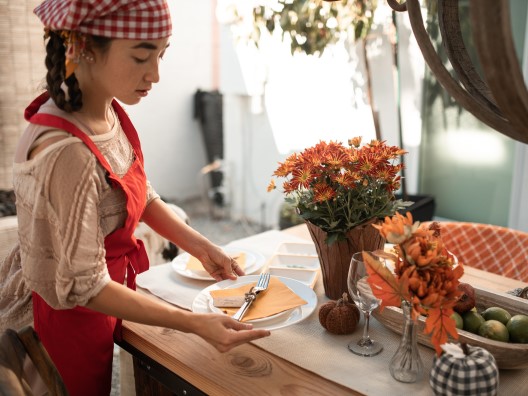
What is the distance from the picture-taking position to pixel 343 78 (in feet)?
11.9

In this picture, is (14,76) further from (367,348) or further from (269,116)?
(367,348)

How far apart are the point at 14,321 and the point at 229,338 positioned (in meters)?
0.58

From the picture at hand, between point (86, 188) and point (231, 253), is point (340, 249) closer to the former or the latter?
point (231, 253)

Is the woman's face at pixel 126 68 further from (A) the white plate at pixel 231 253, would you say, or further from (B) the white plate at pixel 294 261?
(B) the white plate at pixel 294 261

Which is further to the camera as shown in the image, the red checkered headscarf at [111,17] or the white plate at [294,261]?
the white plate at [294,261]

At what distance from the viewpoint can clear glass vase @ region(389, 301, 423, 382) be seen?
1069 millimetres

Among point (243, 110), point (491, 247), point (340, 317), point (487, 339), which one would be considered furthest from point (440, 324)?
point (243, 110)

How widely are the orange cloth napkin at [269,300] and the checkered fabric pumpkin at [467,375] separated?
1.32ft

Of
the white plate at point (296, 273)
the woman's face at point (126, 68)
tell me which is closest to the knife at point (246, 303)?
the white plate at point (296, 273)

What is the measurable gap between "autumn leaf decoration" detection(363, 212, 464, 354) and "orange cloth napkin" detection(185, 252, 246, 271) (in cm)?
65

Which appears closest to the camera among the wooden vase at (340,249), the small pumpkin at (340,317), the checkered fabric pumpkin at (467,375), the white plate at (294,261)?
the checkered fabric pumpkin at (467,375)

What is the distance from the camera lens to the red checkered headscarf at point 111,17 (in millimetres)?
1036

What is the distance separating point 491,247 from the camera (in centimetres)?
201

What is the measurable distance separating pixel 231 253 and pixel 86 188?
689mm
